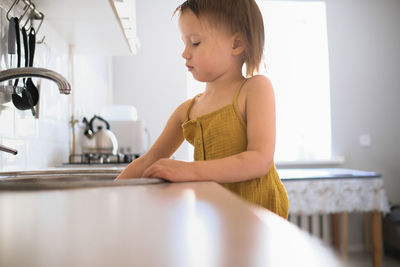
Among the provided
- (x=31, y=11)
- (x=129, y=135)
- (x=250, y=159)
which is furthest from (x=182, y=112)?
(x=129, y=135)

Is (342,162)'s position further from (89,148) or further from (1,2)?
(1,2)

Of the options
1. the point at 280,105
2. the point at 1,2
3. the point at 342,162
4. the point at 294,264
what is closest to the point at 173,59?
the point at 280,105

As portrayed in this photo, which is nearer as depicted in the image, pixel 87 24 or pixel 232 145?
pixel 232 145

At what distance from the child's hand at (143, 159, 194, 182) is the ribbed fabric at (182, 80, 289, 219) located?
0.21 meters

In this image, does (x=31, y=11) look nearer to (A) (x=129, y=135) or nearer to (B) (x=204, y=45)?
(B) (x=204, y=45)

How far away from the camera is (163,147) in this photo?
2.98ft

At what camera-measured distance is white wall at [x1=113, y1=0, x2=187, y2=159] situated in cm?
356

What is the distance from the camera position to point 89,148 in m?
1.88

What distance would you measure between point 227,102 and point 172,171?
0.35m

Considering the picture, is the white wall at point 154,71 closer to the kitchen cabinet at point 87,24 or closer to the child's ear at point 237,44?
the kitchen cabinet at point 87,24

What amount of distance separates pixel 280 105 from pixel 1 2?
121 inches

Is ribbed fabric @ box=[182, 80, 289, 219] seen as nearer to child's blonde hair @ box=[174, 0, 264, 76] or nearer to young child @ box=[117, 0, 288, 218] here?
young child @ box=[117, 0, 288, 218]

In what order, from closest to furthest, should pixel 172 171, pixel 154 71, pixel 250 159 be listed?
pixel 172 171 < pixel 250 159 < pixel 154 71

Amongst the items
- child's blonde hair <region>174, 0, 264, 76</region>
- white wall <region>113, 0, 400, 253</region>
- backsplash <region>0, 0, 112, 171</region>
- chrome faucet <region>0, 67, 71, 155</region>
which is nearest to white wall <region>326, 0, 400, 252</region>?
white wall <region>113, 0, 400, 253</region>
